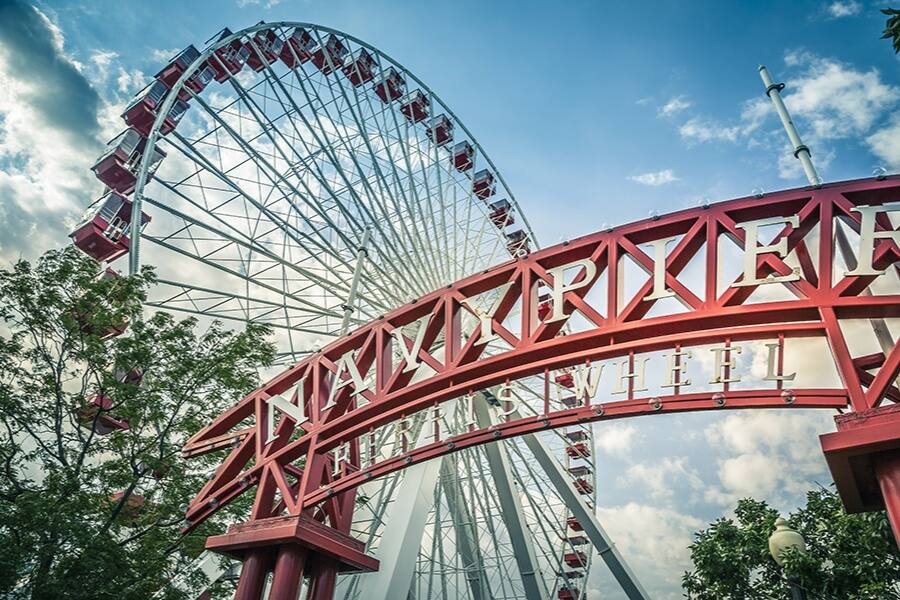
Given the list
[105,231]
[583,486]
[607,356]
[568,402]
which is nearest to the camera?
[607,356]

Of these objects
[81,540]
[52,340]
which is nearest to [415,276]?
[52,340]

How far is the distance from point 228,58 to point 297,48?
2871 mm

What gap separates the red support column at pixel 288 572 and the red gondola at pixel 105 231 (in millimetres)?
12773

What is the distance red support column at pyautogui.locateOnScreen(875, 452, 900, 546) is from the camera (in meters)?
5.94

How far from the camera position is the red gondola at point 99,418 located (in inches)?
560

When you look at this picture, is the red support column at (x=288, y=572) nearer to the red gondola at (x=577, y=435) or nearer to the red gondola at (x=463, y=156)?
the red gondola at (x=463, y=156)

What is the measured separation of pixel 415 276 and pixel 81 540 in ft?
41.5

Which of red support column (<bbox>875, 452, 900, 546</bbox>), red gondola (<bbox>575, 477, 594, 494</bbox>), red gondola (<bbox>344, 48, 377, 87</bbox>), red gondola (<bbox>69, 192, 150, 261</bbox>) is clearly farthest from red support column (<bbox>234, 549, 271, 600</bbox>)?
red gondola (<bbox>575, 477, 594, 494</bbox>)

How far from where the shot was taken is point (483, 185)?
30.1 meters

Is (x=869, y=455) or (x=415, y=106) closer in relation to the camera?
(x=869, y=455)

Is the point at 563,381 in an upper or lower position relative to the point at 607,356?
upper

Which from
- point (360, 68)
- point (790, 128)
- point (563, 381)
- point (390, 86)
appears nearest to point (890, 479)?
point (790, 128)

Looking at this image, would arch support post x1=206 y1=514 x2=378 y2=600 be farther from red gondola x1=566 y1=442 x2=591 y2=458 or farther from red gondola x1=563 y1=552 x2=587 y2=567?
red gondola x1=563 y1=552 x2=587 y2=567

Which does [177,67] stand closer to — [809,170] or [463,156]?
[463,156]
